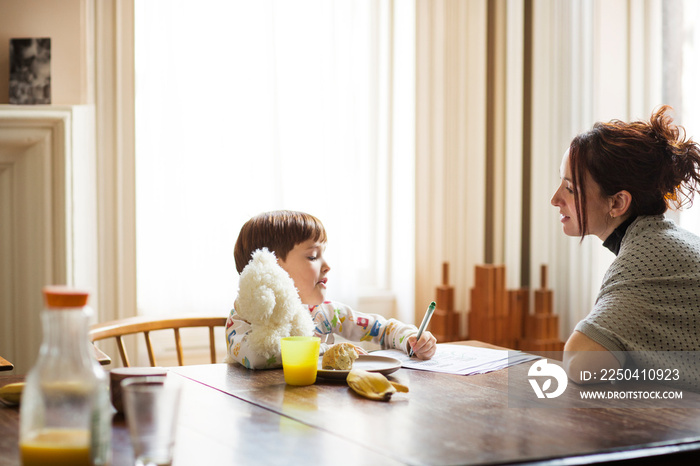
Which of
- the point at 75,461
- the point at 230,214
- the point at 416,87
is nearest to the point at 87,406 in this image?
the point at 75,461

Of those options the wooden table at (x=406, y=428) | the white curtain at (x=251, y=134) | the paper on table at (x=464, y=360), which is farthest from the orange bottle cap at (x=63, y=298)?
the white curtain at (x=251, y=134)

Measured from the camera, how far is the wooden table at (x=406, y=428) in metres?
0.93

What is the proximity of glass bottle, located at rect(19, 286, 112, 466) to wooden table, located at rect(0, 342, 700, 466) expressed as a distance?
6.0 inches

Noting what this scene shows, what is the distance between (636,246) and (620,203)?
143mm

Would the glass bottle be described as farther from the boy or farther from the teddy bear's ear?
the boy

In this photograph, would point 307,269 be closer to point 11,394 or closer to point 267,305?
point 267,305

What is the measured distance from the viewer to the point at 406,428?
1.06 meters

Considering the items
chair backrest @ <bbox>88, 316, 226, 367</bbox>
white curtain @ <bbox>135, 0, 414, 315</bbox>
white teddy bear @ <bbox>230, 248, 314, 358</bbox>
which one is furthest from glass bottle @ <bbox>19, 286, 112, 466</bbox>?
white curtain @ <bbox>135, 0, 414, 315</bbox>

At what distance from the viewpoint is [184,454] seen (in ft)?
3.08

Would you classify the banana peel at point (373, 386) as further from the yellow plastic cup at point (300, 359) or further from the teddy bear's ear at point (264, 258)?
the teddy bear's ear at point (264, 258)

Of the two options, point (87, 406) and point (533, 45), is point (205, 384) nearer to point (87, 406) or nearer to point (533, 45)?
point (87, 406)

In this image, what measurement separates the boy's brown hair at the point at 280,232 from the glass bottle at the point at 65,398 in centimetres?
105

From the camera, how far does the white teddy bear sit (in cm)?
148

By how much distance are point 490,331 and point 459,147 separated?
2.99 ft
